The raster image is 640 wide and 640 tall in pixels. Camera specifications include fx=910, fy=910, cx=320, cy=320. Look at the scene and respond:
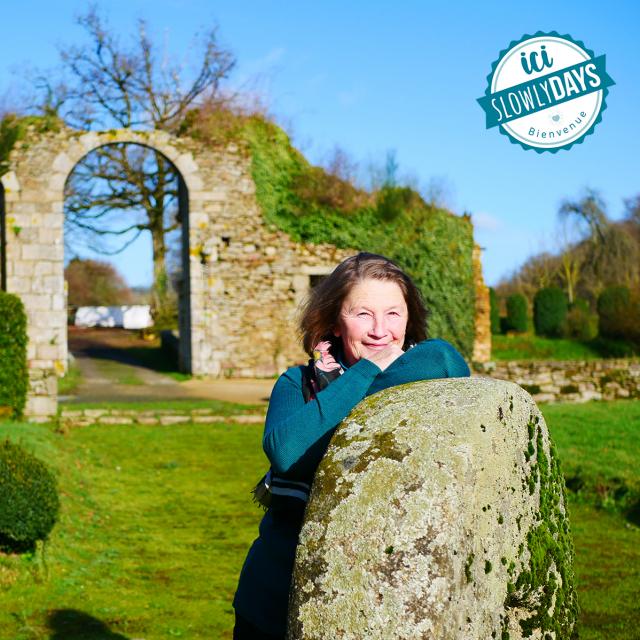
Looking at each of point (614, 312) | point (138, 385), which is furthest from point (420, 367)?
point (614, 312)

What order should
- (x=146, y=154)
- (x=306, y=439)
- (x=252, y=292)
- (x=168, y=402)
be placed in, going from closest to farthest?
(x=306, y=439) < (x=168, y=402) < (x=252, y=292) < (x=146, y=154)

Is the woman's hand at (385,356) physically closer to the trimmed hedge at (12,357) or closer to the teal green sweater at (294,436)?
the teal green sweater at (294,436)

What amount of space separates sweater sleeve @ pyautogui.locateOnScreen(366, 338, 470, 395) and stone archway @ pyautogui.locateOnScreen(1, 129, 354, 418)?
55.3ft

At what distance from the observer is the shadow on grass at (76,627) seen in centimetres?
486

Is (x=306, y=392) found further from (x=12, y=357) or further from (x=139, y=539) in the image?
(x=12, y=357)

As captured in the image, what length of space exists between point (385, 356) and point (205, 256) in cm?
1728

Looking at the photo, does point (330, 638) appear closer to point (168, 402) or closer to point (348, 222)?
point (168, 402)

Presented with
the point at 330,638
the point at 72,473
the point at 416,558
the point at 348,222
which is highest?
the point at 348,222

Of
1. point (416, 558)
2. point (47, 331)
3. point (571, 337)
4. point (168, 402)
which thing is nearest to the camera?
point (416, 558)

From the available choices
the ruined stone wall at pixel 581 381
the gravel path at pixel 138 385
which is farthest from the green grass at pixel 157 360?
the ruined stone wall at pixel 581 381

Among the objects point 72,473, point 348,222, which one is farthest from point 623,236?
point 72,473

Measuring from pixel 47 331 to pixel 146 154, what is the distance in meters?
10.7

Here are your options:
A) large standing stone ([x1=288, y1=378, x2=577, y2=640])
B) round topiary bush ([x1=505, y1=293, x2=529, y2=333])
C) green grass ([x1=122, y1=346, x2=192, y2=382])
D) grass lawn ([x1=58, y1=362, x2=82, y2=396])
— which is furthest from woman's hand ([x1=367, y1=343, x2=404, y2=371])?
round topiary bush ([x1=505, y1=293, x2=529, y2=333])

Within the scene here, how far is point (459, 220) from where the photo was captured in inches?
846
